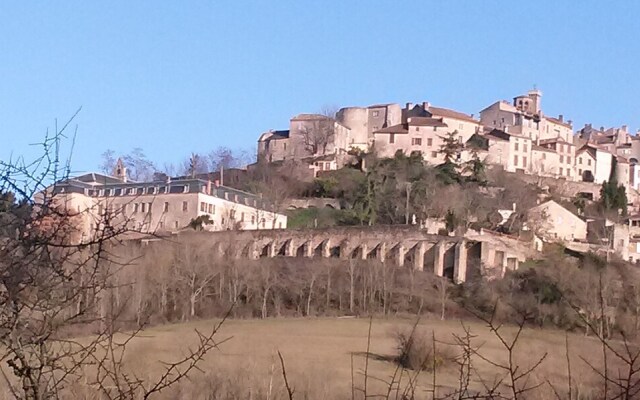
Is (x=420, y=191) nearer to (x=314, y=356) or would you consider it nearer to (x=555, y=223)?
(x=555, y=223)

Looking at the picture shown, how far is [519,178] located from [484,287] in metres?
22.3

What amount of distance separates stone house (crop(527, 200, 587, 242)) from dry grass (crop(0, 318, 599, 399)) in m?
16.1

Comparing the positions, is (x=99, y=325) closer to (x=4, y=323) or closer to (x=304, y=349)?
(x=4, y=323)

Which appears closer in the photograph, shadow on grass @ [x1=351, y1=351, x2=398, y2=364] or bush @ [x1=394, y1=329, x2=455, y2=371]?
bush @ [x1=394, y1=329, x2=455, y2=371]

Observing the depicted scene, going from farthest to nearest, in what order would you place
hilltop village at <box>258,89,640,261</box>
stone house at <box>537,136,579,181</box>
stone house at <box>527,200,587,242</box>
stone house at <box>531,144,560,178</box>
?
stone house at <box>537,136,579,181</box>, stone house at <box>531,144,560,178</box>, hilltop village at <box>258,89,640,261</box>, stone house at <box>527,200,587,242</box>

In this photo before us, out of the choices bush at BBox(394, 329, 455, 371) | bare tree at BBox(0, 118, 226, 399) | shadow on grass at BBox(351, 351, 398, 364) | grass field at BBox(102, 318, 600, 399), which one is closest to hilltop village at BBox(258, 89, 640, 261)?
grass field at BBox(102, 318, 600, 399)

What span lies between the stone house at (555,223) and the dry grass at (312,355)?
16.1m

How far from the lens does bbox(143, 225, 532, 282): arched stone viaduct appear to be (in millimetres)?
48125

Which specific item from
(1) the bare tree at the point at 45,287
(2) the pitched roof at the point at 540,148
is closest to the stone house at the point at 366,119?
(2) the pitched roof at the point at 540,148

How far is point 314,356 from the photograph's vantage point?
31.5m

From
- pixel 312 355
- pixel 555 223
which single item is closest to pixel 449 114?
pixel 555 223

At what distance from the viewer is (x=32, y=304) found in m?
4.02

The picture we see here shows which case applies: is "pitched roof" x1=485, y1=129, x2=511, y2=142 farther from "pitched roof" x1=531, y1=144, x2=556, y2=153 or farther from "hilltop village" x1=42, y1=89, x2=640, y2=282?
"pitched roof" x1=531, y1=144, x2=556, y2=153

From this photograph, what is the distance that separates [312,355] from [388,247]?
1883cm
